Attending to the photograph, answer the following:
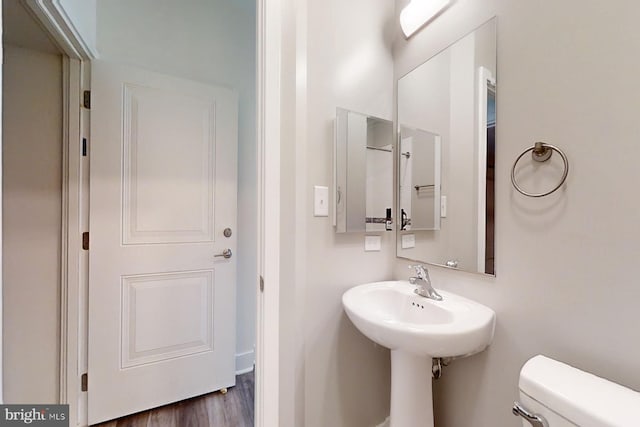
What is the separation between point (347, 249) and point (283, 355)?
0.51 m

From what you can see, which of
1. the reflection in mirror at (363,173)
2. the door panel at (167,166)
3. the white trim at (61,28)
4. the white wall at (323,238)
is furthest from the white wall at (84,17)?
the reflection in mirror at (363,173)

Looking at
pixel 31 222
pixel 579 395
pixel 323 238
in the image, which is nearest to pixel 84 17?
pixel 31 222

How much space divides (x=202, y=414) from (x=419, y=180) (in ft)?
5.83

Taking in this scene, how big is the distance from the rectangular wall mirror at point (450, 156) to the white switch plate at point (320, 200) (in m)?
0.42

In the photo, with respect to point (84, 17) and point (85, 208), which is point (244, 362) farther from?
point (84, 17)

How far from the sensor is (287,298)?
43.1 inches

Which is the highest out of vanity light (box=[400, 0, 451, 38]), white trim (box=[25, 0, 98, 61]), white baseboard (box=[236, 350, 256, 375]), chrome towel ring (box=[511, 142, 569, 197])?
vanity light (box=[400, 0, 451, 38])

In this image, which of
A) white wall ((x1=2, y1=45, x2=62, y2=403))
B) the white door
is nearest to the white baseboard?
the white door

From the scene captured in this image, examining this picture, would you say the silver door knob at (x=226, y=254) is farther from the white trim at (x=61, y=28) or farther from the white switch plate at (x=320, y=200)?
the white trim at (x=61, y=28)

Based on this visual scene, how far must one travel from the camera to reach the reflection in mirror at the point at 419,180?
1227mm

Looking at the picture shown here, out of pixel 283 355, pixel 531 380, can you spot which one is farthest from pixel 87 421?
pixel 531 380

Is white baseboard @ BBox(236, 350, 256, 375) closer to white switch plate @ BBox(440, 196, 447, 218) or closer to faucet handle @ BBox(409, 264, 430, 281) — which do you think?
faucet handle @ BBox(409, 264, 430, 281)

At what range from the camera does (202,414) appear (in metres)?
1.57

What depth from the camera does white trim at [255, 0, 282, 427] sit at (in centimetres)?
103
